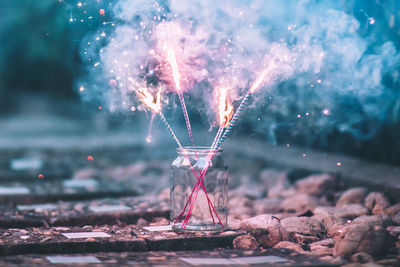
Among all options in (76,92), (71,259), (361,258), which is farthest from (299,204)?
(76,92)

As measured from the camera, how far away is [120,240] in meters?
3.87

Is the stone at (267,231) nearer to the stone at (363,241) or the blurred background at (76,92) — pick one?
the stone at (363,241)

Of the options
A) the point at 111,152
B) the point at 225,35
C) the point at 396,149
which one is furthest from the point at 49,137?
the point at 225,35

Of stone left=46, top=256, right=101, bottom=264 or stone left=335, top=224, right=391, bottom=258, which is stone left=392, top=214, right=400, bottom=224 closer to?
stone left=335, top=224, right=391, bottom=258

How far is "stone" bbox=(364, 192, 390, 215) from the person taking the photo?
5492mm

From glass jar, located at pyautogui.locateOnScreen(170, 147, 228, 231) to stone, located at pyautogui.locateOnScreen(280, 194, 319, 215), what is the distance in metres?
1.54

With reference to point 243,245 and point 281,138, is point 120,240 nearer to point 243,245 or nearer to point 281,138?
point 243,245

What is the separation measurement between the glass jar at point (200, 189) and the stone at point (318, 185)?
253 centimetres

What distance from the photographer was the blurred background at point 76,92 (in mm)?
5703

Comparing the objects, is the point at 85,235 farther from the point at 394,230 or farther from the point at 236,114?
the point at 394,230

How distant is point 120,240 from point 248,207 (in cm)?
232

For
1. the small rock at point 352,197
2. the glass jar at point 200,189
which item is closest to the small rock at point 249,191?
the small rock at point 352,197

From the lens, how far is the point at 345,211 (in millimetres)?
5238

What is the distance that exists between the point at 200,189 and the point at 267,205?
65.7 inches
